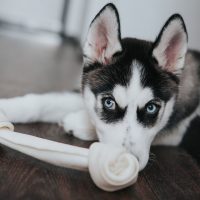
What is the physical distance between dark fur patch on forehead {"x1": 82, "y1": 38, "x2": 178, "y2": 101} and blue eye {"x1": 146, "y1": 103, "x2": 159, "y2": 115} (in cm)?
5

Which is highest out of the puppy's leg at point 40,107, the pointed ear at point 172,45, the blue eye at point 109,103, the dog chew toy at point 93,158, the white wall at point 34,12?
the pointed ear at point 172,45

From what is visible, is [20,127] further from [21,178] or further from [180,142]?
[180,142]

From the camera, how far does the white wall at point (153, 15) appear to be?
3.53 meters

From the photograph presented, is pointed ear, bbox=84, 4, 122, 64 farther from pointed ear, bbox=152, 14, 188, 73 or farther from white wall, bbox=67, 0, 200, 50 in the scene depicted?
white wall, bbox=67, 0, 200, 50

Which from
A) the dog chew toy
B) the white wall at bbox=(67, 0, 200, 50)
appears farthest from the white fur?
the white wall at bbox=(67, 0, 200, 50)

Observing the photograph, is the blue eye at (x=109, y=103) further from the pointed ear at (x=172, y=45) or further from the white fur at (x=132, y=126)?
the pointed ear at (x=172, y=45)

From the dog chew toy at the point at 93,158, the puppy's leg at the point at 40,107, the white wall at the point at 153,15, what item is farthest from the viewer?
the white wall at the point at 153,15

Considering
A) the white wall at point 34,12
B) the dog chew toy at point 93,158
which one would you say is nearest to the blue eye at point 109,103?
the dog chew toy at point 93,158

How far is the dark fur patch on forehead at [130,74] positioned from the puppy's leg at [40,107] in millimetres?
465

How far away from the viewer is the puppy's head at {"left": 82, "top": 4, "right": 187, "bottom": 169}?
82.7 inches

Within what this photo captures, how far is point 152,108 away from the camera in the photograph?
2.18 metres

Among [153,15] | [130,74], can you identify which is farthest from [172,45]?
[153,15]

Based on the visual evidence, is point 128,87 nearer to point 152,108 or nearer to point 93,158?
point 152,108

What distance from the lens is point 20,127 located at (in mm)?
2650
